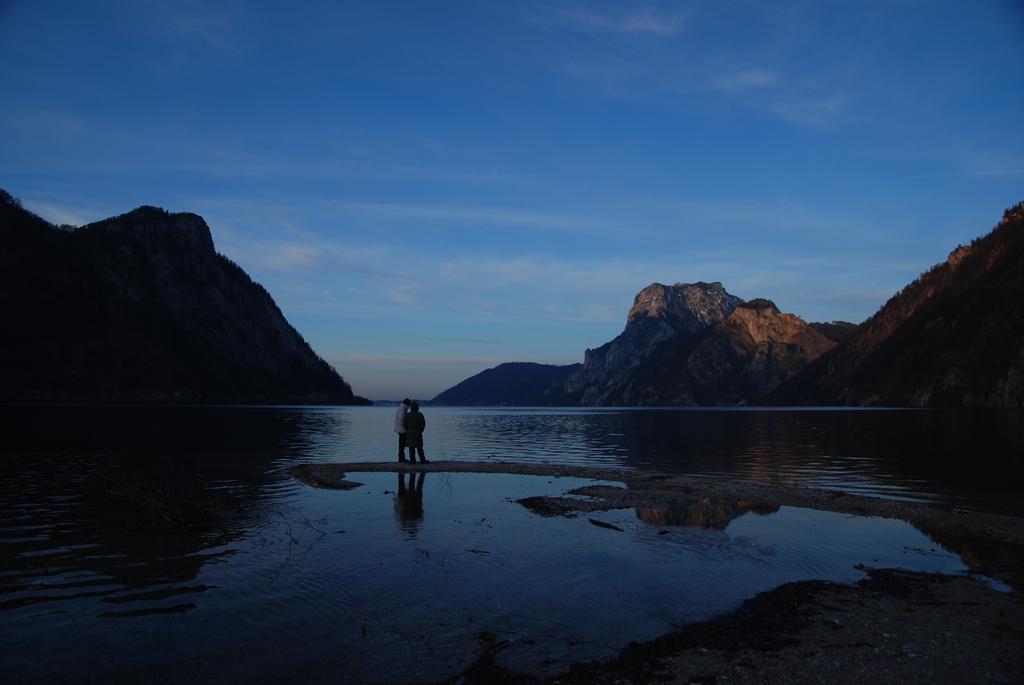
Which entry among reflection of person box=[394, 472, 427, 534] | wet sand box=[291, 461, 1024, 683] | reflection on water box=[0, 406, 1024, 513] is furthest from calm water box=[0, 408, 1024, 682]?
reflection on water box=[0, 406, 1024, 513]

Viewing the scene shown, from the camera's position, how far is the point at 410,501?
27.1 meters

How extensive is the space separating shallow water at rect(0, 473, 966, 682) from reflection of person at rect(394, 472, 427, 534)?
304 mm

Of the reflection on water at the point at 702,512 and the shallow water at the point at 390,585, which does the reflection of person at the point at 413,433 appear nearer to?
the shallow water at the point at 390,585

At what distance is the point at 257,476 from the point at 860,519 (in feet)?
95.4

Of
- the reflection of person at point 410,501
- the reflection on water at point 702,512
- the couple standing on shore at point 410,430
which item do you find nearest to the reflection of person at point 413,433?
Answer: the couple standing on shore at point 410,430

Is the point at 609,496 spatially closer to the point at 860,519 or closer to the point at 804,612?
the point at 860,519

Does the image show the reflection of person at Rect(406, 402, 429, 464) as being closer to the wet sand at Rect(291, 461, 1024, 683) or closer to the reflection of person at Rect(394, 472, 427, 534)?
the reflection of person at Rect(394, 472, 427, 534)

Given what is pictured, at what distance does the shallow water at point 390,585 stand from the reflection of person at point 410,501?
1.00 ft

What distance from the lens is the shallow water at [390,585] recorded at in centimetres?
1057

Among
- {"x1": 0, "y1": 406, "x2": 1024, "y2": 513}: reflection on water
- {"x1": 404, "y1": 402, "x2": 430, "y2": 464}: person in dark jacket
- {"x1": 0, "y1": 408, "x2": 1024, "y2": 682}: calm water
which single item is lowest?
{"x1": 0, "y1": 406, "x2": 1024, "y2": 513}: reflection on water

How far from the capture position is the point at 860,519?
2394 centimetres

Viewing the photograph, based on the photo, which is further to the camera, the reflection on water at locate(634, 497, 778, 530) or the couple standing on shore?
the couple standing on shore

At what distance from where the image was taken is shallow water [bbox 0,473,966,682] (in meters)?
10.6

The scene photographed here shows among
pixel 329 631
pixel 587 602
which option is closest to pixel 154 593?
pixel 329 631
